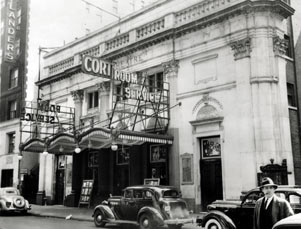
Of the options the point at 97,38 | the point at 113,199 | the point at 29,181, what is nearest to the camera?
the point at 113,199

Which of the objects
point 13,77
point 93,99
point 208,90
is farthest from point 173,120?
point 13,77

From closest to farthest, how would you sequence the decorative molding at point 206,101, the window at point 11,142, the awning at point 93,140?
the decorative molding at point 206,101 → the awning at point 93,140 → the window at point 11,142

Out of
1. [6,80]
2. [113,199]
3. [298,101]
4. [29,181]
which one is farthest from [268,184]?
[6,80]

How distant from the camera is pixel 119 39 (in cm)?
2373

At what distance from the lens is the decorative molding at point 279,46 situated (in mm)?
17000

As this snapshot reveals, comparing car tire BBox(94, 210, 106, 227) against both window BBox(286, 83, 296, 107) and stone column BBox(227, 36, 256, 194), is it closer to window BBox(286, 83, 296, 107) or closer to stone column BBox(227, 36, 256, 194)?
stone column BBox(227, 36, 256, 194)

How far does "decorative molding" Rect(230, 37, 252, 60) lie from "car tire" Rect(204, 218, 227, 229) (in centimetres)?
865

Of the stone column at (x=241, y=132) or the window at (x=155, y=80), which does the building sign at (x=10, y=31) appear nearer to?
the window at (x=155, y=80)

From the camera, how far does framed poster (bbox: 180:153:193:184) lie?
736 inches

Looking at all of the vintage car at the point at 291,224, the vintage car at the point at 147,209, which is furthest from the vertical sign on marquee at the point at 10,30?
the vintage car at the point at 291,224

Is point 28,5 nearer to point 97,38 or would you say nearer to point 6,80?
point 6,80

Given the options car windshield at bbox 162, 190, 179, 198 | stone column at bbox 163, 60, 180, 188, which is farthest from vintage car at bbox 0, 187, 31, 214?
car windshield at bbox 162, 190, 179, 198

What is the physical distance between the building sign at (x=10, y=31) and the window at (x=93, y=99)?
11.2 meters

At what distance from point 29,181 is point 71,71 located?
10538mm
